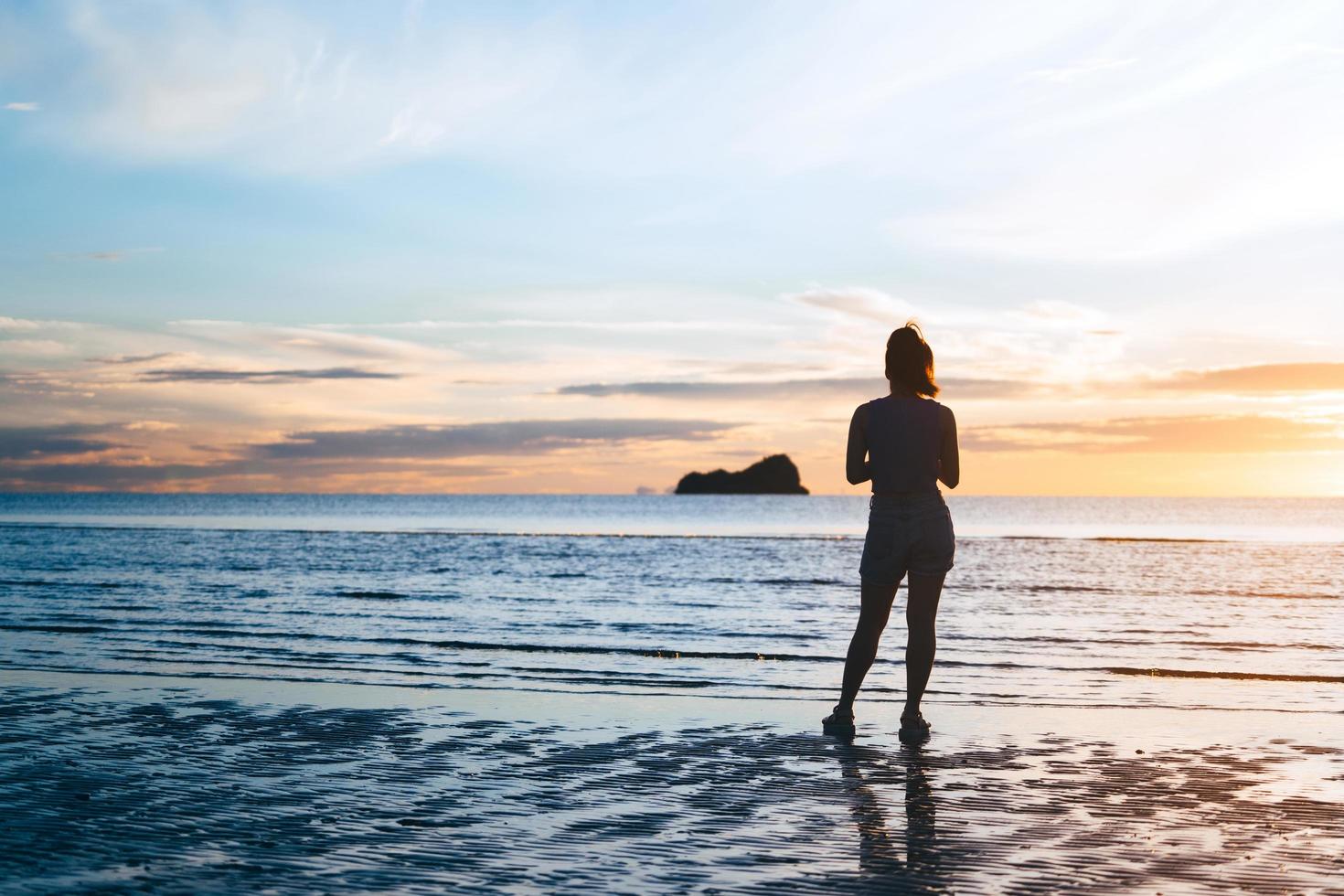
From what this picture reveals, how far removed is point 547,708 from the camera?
8406 mm

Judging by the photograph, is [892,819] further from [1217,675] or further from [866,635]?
[1217,675]

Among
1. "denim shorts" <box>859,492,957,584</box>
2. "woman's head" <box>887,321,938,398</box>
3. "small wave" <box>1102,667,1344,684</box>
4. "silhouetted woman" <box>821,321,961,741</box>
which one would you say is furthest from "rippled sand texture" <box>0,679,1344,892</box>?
"small wave" <box>1102,667,1344,684</box>

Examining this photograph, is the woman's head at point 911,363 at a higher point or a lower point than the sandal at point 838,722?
higher

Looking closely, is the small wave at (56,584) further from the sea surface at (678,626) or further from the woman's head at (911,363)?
the woman's head at (911,363)

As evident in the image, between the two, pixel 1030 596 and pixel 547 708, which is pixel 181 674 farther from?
pixel 1030 596

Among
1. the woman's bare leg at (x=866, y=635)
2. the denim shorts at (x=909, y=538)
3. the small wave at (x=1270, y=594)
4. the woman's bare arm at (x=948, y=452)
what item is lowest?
the small wave at (x=1270, y=594)

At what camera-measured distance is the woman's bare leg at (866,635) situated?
7.38 metres

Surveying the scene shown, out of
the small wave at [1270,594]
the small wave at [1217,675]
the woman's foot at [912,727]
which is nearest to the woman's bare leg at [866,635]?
the woman's foot at [912,727]

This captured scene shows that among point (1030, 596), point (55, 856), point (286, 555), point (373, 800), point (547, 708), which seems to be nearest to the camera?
point (55, 856)

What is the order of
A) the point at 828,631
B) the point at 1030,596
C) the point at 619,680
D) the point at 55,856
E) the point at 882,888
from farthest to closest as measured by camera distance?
1. the point at 1030,596
2. the point at 828,631
3. the point at 619,680
4. the point at 55,856
5. the point at 882,888

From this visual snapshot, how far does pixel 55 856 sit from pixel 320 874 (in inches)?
44.4

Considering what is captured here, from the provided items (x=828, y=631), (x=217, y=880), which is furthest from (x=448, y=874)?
(x=828, y=631)

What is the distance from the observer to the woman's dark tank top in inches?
282

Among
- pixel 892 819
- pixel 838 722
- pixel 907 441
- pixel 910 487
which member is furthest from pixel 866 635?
pixel 892 819
